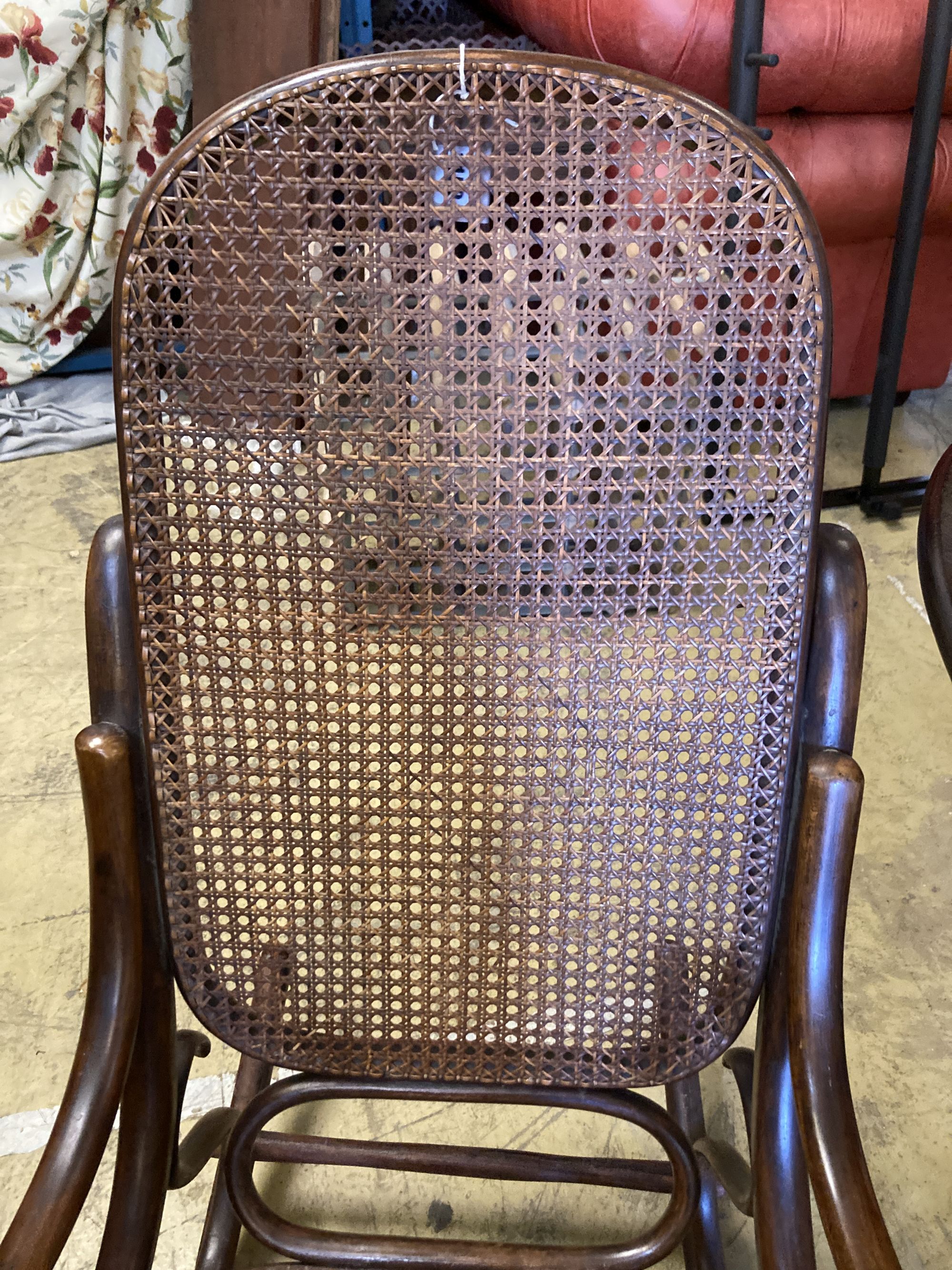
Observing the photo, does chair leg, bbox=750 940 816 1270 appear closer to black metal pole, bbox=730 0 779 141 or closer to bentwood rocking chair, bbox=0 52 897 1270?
bentwood rocking chair, bbox=0 52 897 1270

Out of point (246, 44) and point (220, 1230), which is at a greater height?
point (246, 44)

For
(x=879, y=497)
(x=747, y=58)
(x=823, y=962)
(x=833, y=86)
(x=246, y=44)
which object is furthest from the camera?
(x=879, y=497)

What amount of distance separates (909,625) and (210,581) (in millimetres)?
1610

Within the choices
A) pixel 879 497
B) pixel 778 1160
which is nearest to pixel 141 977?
pixel 778 1160

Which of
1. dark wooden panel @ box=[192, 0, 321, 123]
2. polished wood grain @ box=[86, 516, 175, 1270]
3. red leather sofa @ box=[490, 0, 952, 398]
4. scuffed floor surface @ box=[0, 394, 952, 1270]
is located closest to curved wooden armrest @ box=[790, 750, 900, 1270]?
polished wood grain @ box=[86, 516, 175, 1270]

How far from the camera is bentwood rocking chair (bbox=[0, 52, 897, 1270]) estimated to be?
62cm

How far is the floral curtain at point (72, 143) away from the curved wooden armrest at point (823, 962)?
80.6 inches

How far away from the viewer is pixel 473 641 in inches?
28.7

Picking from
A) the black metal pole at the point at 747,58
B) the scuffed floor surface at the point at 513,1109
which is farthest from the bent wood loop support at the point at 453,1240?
the black metal pole at the point at 747,58

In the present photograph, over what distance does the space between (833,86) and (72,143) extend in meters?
1.62

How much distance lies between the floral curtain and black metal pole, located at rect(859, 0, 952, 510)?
1500mm

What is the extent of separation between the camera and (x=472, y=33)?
82.4 inches

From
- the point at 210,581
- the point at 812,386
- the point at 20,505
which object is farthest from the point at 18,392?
the point at 812,386

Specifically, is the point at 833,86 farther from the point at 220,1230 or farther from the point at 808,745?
the point at 220,1230
